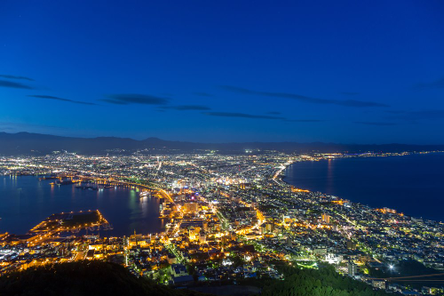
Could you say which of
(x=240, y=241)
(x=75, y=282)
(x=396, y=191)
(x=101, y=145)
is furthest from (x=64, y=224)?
(x=101, y=145)

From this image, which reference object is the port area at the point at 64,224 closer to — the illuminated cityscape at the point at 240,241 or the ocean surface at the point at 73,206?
the illuminated cityscape at the point at 240,241

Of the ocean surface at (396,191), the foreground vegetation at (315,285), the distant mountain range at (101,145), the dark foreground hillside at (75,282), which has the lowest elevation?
the foreground vegetation at (315,285)

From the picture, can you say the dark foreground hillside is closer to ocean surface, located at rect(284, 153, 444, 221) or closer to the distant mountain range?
ocean surface, located at rect(284, 153, 444, 221)

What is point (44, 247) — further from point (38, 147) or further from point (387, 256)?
point (38, 147)

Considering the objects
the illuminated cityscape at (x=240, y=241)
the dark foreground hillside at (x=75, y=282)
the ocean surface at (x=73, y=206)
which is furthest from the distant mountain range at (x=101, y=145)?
the dark foreground hillside at (x=75, y=282)

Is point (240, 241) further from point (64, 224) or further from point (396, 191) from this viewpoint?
point (396, 191)
